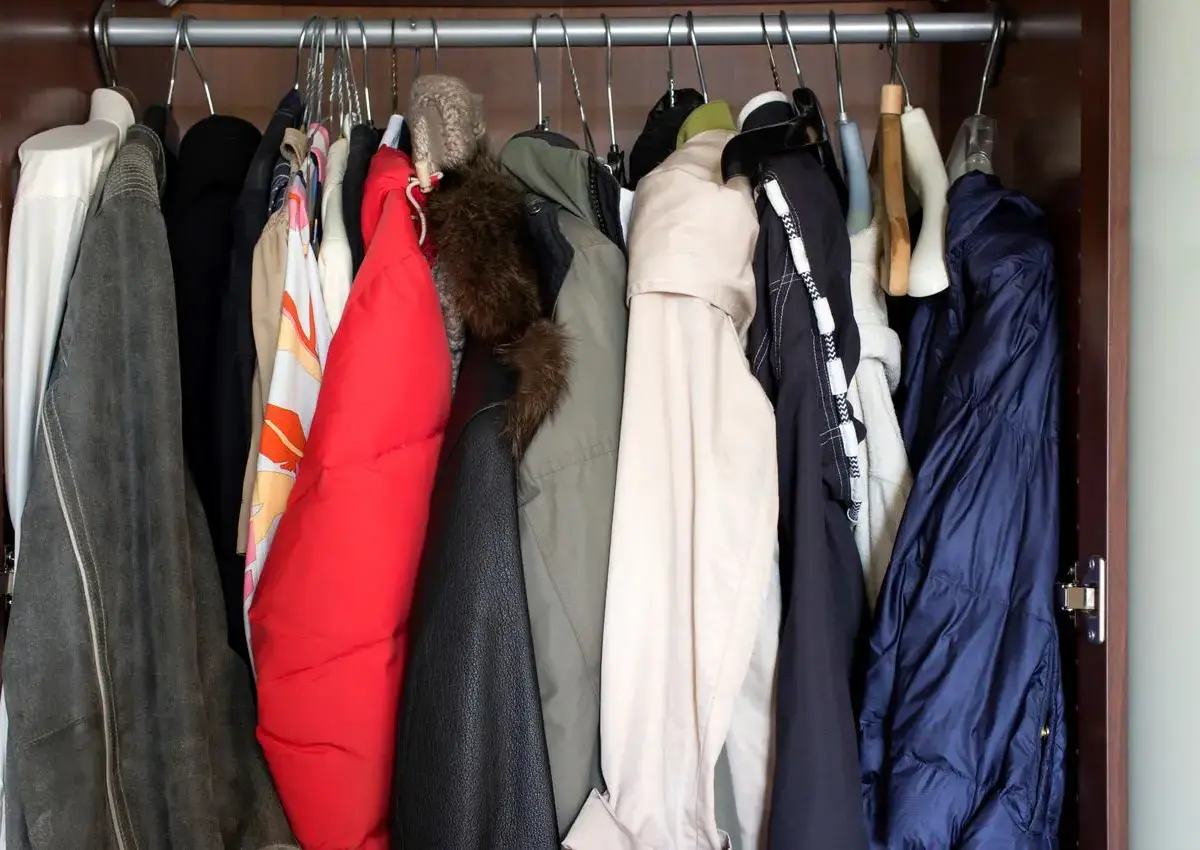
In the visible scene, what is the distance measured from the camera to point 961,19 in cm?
115

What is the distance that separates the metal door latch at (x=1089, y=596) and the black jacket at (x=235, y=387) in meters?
0.79

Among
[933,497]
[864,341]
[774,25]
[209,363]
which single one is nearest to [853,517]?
[933,497]

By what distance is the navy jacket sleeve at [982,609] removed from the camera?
3.05ft

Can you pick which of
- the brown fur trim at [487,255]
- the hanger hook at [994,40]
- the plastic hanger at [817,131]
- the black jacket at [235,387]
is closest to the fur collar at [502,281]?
the brown fur trim at [487,255]

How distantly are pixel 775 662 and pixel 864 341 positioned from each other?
34 cm

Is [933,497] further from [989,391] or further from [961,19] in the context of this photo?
[961,19]

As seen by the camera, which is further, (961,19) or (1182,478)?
(961,19)

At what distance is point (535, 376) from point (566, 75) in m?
0.73

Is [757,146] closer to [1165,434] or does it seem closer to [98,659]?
[1165,434]

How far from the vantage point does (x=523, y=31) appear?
43.8 inches

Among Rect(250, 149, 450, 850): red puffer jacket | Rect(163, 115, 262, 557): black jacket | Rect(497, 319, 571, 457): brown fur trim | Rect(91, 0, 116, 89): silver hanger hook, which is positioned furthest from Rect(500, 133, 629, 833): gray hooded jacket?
Rect(91, 0, 116, 89): silver hanger hook

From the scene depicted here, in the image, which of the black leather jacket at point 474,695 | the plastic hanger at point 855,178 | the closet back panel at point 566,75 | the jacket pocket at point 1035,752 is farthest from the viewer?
the closet back panel at point 566,75

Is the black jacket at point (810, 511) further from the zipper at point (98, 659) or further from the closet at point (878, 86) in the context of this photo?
the zipper at point (98, 659)

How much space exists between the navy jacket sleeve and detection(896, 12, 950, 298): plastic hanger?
4 cm
